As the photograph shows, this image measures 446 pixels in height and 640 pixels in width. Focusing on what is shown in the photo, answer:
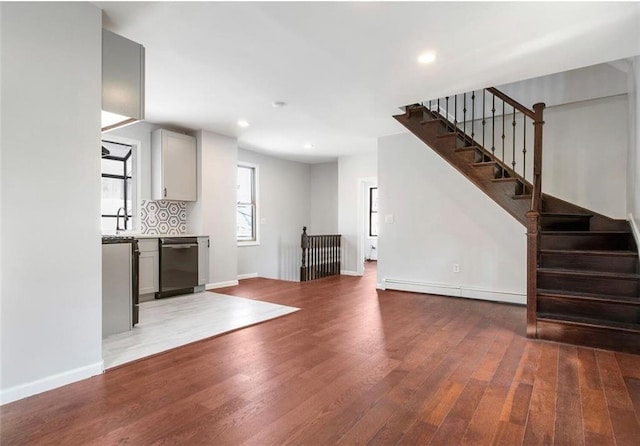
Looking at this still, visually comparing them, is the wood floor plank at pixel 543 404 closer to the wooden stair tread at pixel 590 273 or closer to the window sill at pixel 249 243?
the wooden stair tread at pixel 590 273

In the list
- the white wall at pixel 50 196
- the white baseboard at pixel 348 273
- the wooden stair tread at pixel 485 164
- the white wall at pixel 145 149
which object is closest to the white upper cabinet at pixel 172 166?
the white wall at pixel 145 149

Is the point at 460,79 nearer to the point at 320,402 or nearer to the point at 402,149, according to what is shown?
the point at 402,149

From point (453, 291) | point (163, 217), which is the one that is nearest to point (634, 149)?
point (453, 291)

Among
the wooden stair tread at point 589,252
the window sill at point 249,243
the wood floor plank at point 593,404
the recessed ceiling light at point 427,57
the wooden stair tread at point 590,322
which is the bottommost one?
the wood floor plank at point 593,404

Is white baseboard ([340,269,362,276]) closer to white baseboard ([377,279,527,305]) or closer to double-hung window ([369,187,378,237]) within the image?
white baseboard ([377,279,527,305])

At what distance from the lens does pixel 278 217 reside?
7461 mm

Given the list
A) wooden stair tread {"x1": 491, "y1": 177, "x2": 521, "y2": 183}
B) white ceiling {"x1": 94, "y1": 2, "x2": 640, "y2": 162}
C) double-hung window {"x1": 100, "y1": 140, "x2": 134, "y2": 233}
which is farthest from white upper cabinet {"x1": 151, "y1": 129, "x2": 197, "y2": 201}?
wooden stair tread {"x1": 491, "y1": 177, "x2": 521, "y2": 183}

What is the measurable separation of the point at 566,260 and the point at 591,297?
49 cm

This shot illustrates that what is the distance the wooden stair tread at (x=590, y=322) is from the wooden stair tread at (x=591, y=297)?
0.58 ft

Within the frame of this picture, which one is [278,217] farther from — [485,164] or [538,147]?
[538,147]

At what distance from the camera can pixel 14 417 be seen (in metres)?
1.81

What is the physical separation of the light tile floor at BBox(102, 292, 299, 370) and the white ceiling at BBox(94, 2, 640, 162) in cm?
245

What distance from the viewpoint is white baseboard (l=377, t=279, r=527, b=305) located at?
4445 mm

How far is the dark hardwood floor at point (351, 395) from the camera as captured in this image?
1.68 meters
